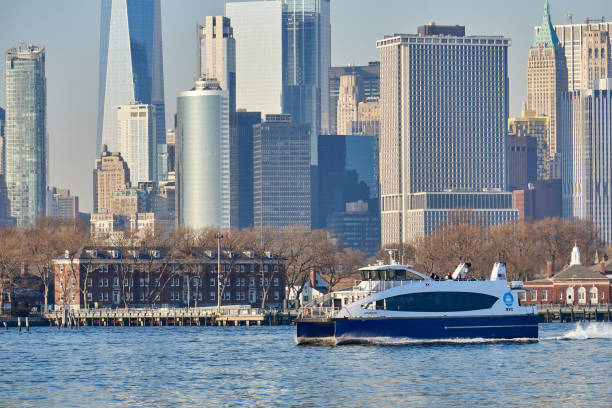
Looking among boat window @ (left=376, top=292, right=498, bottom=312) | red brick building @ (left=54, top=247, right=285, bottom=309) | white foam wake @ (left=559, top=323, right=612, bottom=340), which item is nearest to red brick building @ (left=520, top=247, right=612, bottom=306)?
red brick building @ (left=54, top=247, right=285, bottom=309)

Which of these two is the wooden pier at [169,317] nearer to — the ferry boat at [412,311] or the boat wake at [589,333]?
the boat wake at [589,333]

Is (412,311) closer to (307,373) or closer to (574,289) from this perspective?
(307,373)

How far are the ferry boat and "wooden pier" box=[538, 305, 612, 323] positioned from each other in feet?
196

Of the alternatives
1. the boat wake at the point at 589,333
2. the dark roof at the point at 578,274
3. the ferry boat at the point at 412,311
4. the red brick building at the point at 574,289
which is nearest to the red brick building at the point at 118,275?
the red brick building at the point at 574,289


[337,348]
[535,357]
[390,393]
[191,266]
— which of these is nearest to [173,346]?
[337,348]

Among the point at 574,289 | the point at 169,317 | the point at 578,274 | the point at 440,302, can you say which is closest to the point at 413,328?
the point at 440,302

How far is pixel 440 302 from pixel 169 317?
68.4 meters

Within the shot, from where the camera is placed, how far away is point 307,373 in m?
98.1

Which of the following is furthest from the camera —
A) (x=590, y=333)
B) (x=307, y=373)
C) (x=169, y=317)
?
(x=169, y=317)

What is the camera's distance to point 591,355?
365 feet

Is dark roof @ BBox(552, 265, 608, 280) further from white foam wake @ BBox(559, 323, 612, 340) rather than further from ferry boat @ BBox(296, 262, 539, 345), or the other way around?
ferry boat @ BBox(296, 262, 539, 345)

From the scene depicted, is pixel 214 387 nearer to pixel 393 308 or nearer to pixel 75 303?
pixel 393 308

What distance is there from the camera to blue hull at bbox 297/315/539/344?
366 ft

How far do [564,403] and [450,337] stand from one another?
30.9 meters
